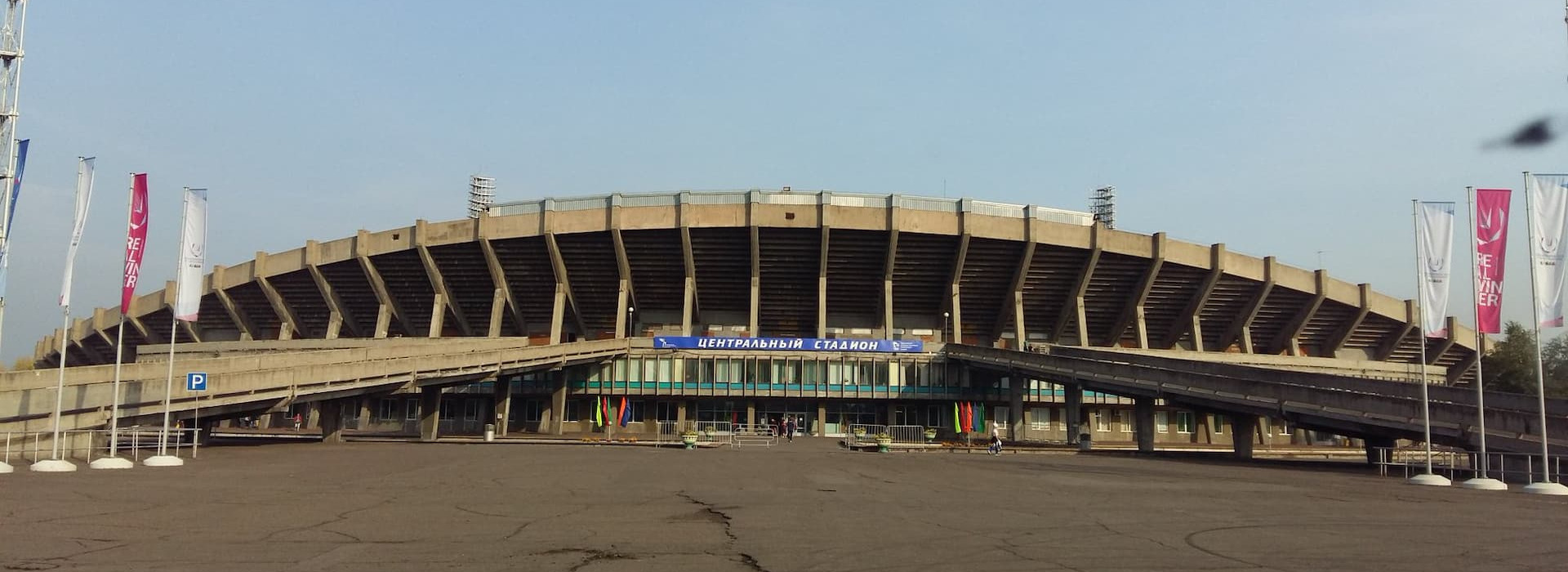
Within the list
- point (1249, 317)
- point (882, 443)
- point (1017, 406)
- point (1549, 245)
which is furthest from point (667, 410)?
point (1549, 245)

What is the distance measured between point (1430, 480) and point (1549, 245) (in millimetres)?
6584

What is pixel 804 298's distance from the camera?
7319 cm

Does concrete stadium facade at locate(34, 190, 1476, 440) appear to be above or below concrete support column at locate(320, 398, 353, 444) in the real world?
above

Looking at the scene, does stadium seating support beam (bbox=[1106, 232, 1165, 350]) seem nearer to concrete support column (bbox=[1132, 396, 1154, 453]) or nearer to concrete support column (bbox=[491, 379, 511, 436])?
concrete support column (bbox=[1132, 396, 1154, 453])

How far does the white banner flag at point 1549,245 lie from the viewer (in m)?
25.7

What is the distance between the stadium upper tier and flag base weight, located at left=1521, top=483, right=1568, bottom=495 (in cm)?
4193

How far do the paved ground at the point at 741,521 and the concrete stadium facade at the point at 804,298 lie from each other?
1477 inches

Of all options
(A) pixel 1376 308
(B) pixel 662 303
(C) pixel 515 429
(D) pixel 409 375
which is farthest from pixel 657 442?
(A) pixel 1376 308

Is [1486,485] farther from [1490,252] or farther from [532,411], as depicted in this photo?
[532,411]

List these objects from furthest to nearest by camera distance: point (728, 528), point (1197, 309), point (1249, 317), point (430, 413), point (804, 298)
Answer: point (804, 298) < point (1249, 317) < point (1197, 309) < point (430, 413) < point (728, 528)

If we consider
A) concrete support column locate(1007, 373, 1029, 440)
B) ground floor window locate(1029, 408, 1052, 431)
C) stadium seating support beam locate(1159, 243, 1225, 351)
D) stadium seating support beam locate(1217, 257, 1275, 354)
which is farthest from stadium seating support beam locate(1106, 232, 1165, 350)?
concrete support column locate(1007, 373, 1029, 440)

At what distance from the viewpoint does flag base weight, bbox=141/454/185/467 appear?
87.0ft

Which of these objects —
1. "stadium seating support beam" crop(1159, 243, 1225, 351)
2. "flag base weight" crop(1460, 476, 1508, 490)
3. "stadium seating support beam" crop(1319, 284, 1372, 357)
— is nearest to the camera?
"flag base weight" crop(1460, 476, 1508, 490)

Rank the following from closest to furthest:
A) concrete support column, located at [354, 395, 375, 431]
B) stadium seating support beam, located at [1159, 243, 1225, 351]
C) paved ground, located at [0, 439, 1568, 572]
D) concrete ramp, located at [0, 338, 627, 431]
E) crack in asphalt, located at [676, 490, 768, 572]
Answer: crack in asphalt, located at [676, 490, 768, 572]
paved ground, located at [0, 439, 1568, 572]
concrete ramp, located at [0, 338, 627, 431]
stadium seating support beam, located at [1159, 243, 1225, 351]
concrete support column, located at [354, 395, 375, 431]
